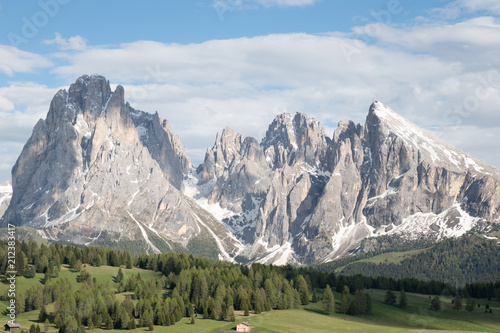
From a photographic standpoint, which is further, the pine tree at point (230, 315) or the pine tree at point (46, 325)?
the pine tree at point (230, 315)

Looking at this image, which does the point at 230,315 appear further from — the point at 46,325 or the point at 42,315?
the point at 42,315

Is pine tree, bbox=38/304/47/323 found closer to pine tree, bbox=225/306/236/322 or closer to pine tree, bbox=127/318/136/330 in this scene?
pine tree, bbox=127/318/136/330

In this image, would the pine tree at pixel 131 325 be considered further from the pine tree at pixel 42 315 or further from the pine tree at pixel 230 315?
the pine tree at pixel 230 315

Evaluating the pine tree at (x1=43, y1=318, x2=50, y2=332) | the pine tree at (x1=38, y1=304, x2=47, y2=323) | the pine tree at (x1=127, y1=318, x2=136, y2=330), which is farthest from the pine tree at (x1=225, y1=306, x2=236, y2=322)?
the pine tree at (x1=38, y1=304, x2=47, y2=323)

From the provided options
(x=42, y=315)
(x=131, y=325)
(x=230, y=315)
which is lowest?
(x=131, y=325)

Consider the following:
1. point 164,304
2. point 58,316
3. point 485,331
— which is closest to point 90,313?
point 58,316

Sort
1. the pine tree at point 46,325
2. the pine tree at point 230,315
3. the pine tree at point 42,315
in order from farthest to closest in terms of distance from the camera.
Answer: the pine tree at point 230,315
the pine tree at point 42,315
the pine tree at point 46,325

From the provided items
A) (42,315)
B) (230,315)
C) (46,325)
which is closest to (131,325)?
(46,325)

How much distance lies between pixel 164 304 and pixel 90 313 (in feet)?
74.7

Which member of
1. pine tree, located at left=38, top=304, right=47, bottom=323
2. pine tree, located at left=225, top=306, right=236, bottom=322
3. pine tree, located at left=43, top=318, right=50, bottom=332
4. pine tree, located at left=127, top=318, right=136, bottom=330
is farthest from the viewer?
pine tree, located at left=225, top=306, right=236, bottom=322

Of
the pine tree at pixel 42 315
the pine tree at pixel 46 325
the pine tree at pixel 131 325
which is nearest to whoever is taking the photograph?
the pine tree at pixel 46 325

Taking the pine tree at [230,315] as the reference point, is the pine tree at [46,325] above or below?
below

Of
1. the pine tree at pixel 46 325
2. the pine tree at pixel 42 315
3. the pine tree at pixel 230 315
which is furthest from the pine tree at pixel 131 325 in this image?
the pine tree at pixel 230 315

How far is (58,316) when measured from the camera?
185 m
